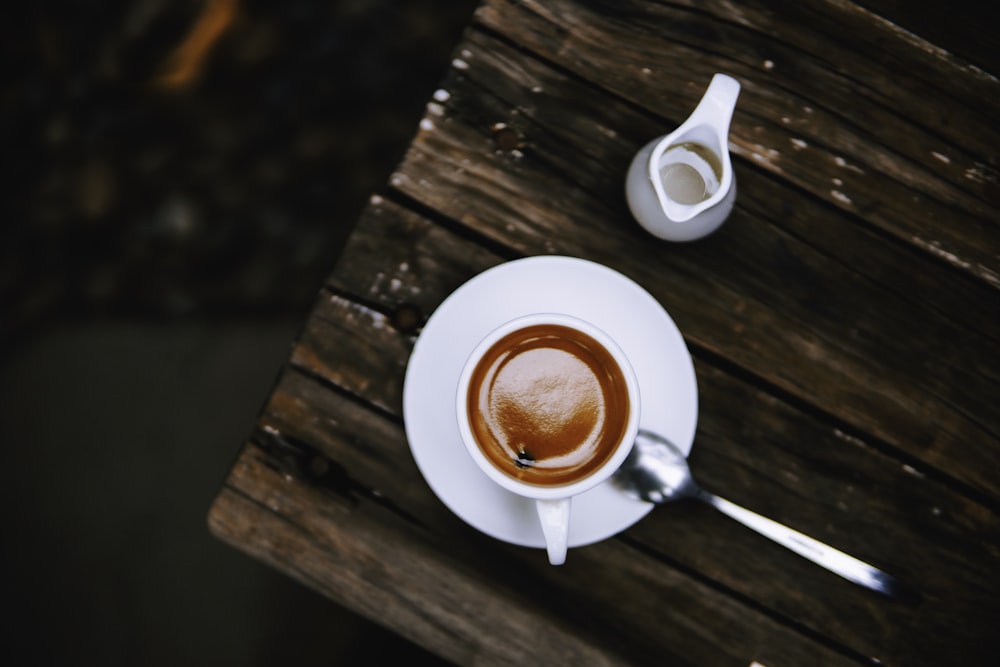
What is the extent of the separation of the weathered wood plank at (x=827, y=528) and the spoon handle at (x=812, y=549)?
2 cm

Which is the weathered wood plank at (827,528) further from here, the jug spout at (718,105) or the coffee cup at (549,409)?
the jug spout at (718,105)

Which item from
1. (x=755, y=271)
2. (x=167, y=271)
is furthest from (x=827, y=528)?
(x=167, y=271)

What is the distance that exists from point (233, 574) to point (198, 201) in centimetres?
93

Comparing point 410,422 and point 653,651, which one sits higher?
point 410,422

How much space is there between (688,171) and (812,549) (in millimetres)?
542

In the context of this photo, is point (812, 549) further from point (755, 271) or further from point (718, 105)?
point (718, 105)

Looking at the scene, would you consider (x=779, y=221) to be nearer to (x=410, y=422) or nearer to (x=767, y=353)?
(x=767, y=353)

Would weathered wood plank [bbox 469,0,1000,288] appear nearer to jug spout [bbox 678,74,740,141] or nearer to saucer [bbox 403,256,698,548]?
jug spout [bbox 678,74,740,141]

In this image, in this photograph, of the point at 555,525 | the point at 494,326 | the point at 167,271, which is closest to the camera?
the point at 555,525

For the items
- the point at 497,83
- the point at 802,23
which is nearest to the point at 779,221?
the point at 802,23

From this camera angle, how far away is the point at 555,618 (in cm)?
95

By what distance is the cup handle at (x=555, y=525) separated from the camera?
750 millimetres

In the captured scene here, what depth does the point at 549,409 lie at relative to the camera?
92 centimetres

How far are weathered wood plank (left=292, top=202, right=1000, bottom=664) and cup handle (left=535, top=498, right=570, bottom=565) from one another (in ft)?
0.72
